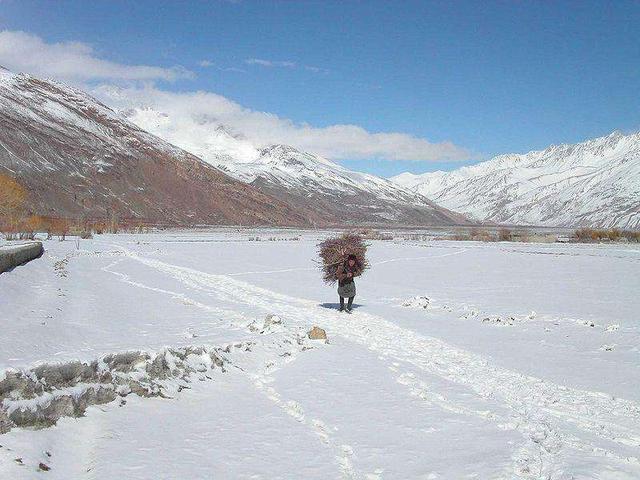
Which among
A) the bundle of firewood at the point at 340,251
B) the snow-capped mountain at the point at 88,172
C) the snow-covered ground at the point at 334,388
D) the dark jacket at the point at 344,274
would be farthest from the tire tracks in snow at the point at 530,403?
the snow-capped mountain at the point at 88,172

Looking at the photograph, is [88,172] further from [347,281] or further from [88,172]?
[347,281]

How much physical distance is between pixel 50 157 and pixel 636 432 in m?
167

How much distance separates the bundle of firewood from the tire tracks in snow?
3305 mm

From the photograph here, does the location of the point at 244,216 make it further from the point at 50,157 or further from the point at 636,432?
the point at 636,432

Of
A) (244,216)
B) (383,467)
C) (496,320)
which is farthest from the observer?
(244,216)

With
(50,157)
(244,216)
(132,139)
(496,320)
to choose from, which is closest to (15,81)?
(132,139)

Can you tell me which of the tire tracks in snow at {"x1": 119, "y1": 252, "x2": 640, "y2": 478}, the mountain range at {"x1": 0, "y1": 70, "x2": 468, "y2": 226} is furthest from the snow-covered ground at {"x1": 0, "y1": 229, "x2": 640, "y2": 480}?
the mountain range at {"x1": 0, "y1": 70, "x2": 468, "y2": 226}

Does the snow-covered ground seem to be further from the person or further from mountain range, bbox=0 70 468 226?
mountain range, bbox=0 70 468 226

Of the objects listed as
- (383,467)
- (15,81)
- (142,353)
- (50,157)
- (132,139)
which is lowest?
(383,467)

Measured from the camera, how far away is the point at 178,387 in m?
9.36

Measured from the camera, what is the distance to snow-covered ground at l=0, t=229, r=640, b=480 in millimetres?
6910

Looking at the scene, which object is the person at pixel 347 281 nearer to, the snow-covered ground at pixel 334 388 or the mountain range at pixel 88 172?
the snow-covered ground at pixel 334 388

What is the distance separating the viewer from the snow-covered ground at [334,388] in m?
6.91

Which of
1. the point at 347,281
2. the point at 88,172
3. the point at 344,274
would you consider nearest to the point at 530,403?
the point at 347,281
